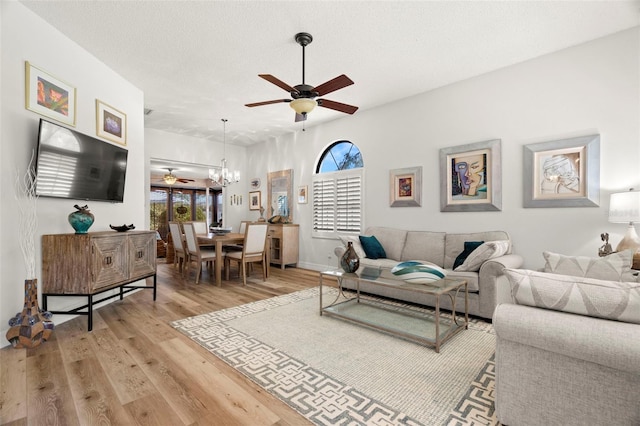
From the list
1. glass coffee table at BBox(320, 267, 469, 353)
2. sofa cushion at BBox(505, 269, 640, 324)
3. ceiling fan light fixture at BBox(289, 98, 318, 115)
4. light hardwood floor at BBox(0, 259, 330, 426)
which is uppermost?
ceiling fan light fixture at BBox(289, 98, 318, 115)

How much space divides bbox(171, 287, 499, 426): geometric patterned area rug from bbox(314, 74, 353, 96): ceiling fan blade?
7.46 feet

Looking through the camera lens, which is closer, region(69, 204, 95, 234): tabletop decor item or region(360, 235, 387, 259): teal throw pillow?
region(69, 204, 95, 234): tabletop decor item

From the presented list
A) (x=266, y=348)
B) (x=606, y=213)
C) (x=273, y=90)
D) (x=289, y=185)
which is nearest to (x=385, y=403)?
(x=266, y=348)

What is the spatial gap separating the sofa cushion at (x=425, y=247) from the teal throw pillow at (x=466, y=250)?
1.21 feet

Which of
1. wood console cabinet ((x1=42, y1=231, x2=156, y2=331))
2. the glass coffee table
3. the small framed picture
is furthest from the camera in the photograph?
the small framed picture

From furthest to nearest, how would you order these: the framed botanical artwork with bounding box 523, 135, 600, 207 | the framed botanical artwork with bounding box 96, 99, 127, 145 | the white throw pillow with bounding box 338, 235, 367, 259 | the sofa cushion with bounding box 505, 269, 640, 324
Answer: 1. the white throw pillow with bounding box 338, 235, 367, 259
2. the framed botanical artwork with bounding box 96, 99, 127, 145
3. the framed botanical artwork with bounding box 523, 135, 600, 207
4. the sofa cushion with bounding box 505, 269, 640, 324

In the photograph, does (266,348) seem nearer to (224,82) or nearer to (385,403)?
(385,403)

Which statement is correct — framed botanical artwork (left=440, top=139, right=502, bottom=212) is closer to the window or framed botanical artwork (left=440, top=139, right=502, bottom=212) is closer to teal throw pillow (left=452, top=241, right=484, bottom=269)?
teal throw pillow (left=452, top=241, right=484, bottom=269)

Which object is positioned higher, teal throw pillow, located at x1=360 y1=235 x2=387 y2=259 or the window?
the window

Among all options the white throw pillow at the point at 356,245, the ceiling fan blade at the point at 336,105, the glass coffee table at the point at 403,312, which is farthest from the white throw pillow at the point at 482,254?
the ceiling fan blade at the point at 336,105

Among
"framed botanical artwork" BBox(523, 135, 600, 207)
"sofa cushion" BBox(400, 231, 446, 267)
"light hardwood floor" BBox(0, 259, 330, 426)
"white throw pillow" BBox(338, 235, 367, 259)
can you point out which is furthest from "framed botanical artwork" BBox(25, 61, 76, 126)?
"framed botanical artwork" BBox(523, 135, 600, 207)

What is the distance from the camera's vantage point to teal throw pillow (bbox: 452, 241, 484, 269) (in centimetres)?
347

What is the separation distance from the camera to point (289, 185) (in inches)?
255

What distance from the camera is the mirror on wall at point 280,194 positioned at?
21.3 ft
